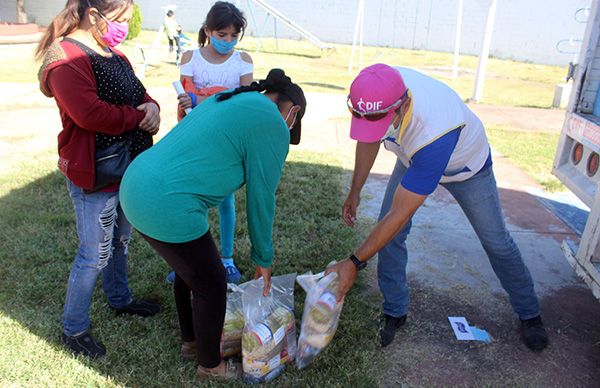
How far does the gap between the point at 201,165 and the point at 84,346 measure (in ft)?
4.65

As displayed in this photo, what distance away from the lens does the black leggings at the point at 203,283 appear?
82.1 inches

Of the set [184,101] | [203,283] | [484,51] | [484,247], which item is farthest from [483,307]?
[484,51]

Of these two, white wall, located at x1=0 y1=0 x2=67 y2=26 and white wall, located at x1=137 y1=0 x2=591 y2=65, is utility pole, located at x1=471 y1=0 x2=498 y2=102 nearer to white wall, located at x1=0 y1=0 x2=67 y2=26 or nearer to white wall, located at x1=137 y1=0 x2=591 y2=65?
white wall, located at x1=137 y1=0 x2=591 y2=65

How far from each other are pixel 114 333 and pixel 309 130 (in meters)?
5.47

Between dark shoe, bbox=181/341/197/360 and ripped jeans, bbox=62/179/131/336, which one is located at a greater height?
ripped jeans, bbox=62/179/131/336

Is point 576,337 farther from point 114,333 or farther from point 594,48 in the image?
point 114,333

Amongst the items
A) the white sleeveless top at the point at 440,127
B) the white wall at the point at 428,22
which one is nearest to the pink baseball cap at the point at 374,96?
the white sleeveless top at the point at 440,127

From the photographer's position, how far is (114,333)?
2865 millimetres

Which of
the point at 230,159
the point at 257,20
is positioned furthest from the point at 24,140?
the point at 257,20

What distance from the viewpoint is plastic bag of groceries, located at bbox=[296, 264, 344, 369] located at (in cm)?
250

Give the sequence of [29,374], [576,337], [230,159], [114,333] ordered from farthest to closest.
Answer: [576,337] → [114,333] → [29,374] → [230,159]

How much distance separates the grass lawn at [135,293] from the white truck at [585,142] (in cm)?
128

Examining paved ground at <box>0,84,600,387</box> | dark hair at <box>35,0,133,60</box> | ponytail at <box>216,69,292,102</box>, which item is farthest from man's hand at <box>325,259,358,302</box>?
dark hair at <box>35,0,133,60</box>

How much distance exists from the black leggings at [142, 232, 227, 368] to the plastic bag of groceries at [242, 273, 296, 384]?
169 millimetres
